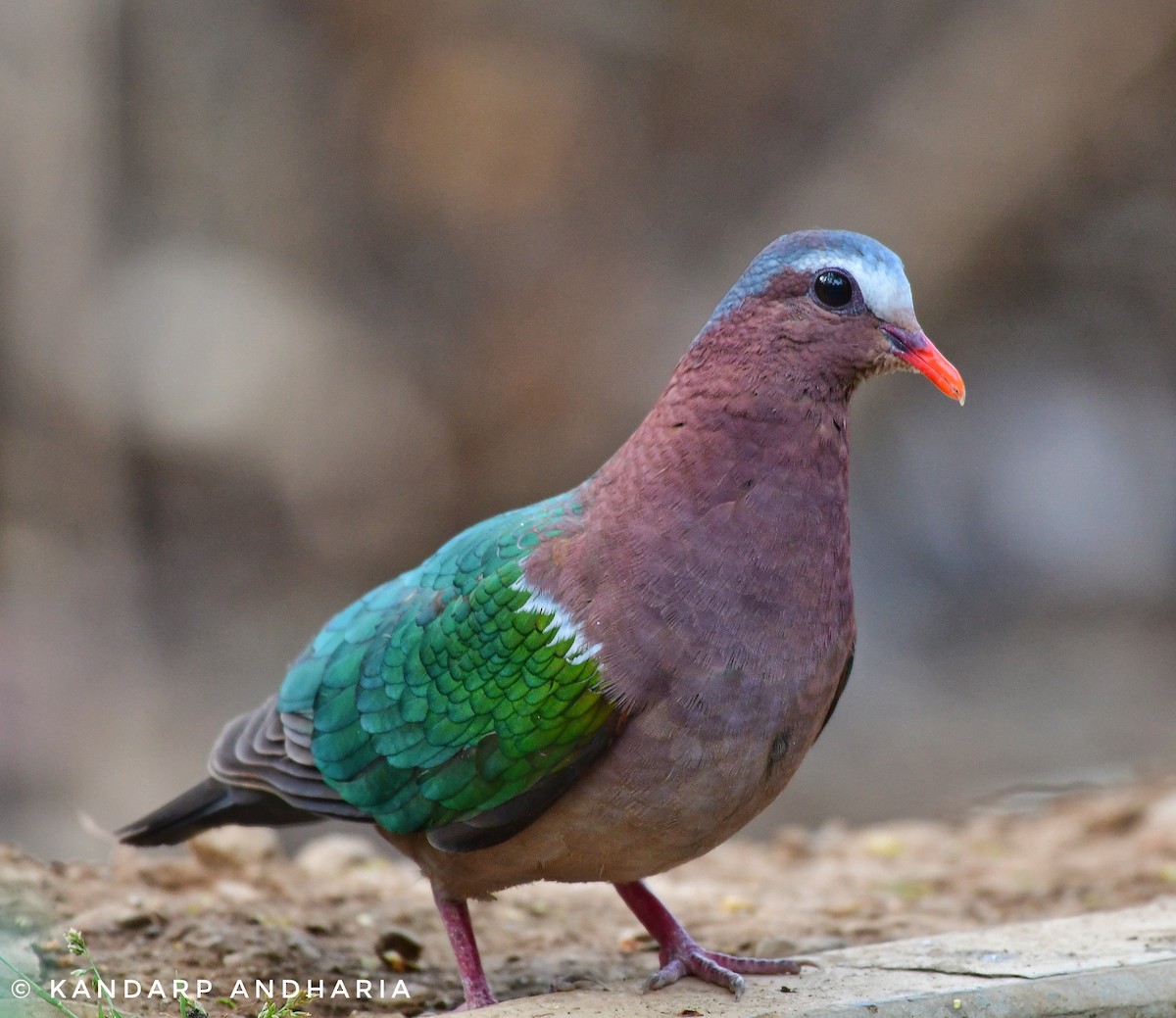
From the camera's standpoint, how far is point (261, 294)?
11.2 metres

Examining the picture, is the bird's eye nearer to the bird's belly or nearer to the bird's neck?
the bird's neck

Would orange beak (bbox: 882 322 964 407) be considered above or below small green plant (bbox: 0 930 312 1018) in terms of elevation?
above

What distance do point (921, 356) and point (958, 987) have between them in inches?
59.2

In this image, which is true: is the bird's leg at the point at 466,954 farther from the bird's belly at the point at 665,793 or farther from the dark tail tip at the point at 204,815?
the dark tail tip at the point at 204,815

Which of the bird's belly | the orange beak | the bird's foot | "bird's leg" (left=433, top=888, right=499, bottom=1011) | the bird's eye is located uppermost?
the bird's eye

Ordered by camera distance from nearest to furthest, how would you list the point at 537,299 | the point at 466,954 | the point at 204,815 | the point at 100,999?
1. the point at 100,999
2. the point at 466,954
3. the point at 204,815
4. the point at 537,299

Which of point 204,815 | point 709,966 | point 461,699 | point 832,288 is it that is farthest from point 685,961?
point 832,288

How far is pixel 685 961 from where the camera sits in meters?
3.96

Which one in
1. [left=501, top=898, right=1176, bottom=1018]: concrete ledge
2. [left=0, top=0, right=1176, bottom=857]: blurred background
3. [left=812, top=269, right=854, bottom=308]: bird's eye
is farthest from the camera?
[left=0, top=0, right=1176, bottom=857]: blurred background

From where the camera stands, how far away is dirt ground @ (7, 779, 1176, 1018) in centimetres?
418

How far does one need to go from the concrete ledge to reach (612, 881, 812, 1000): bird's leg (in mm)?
38

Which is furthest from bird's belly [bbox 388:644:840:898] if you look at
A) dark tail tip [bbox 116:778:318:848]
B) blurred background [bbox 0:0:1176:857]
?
blurred background [bbox 0:0:1176:857]

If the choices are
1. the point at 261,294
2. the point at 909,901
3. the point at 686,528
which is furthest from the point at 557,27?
the point at 686,528

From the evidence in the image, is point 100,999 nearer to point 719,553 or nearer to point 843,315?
point 719,553
